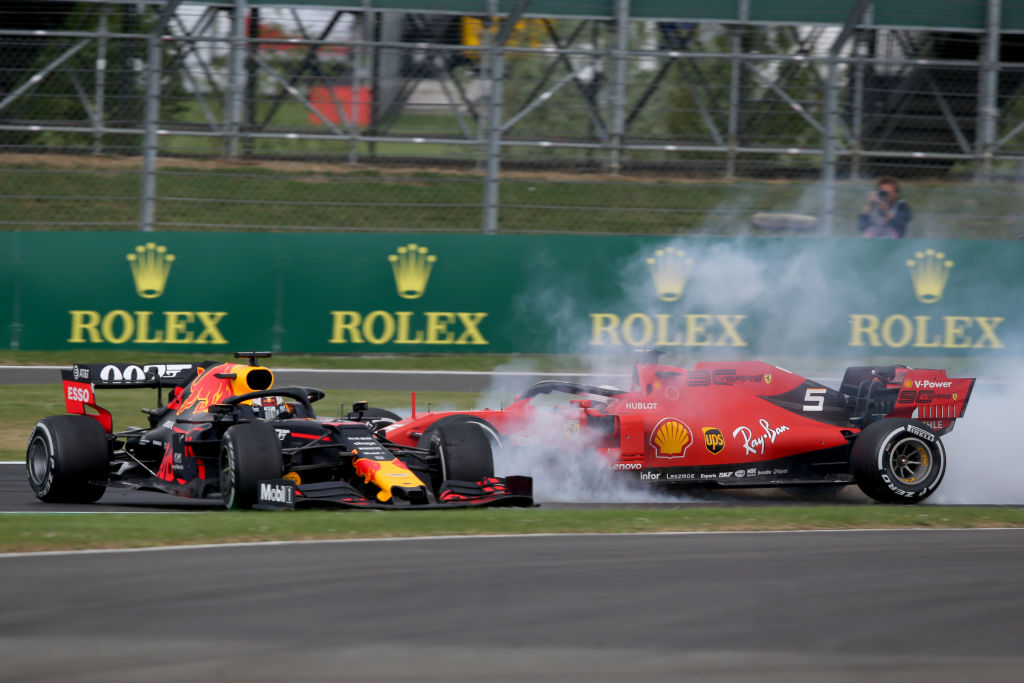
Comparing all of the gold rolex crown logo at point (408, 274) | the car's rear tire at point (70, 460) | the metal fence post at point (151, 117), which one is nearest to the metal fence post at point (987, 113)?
the gold rolex crown logo at point (408, 274)

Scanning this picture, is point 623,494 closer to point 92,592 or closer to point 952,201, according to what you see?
point 92,592

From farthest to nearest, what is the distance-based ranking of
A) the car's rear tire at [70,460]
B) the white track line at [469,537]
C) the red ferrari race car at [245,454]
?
the car's rear tire at [70,460] < the red ferrari race car at [245,454] < the white track line at [469,537]

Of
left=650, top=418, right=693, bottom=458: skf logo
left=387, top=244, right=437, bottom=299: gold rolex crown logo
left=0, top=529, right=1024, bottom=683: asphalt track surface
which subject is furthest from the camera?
left=387, top=244, right=437, bottom=299: gold rolex crown logo

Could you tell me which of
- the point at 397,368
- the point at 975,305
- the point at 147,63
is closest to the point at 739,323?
the point at 975,305

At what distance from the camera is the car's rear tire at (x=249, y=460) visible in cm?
894

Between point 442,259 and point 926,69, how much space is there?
22.3 feet

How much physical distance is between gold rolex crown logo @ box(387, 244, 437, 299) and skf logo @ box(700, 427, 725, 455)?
6999mm

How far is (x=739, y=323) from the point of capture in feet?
55.1

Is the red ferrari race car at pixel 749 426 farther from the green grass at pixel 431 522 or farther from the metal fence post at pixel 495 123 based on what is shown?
the metal fence post at pixel 495 123

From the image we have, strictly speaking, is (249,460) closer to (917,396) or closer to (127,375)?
(127,375)

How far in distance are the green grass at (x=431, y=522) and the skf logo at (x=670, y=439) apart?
441mm

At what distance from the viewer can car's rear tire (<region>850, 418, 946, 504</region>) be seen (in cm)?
1038

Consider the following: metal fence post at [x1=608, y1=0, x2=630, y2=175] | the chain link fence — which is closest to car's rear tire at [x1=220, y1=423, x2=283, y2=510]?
the chain link fence

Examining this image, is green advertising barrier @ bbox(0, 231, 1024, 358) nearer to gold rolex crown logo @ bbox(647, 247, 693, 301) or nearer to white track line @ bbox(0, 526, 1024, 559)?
gold rolex crown logo @ bbox(647, 247, 693, 301)
